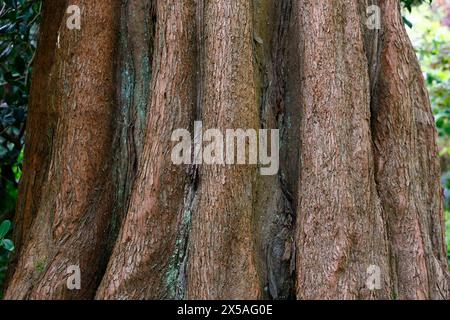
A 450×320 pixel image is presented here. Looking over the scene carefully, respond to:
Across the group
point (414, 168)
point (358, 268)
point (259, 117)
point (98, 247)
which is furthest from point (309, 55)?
point (98, 247)

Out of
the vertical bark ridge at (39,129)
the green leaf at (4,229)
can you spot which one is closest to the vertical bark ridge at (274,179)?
the vertical bark ridge at (39,129)

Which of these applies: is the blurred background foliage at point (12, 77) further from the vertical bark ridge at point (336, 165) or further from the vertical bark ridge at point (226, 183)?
the vertical bark ridge at point (336, 165)

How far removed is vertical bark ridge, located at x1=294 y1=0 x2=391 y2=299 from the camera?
3.16 metres

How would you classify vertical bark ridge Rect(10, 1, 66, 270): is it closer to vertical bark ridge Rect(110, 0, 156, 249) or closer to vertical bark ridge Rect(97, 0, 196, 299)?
vertical bark ridge Rect(110, 0, 156, 249)

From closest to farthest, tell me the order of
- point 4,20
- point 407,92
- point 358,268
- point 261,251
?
1. point 358,268
2. point 261,251
3. point 407,92
4. point 4,20

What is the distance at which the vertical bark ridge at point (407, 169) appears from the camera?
3.39 meters

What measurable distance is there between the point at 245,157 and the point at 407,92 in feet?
3.23

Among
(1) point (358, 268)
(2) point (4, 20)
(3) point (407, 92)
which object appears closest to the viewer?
(1) point (358, 268)

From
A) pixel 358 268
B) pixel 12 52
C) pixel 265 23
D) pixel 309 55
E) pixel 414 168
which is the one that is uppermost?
pixel 12 52

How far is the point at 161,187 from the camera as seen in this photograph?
11.1ft

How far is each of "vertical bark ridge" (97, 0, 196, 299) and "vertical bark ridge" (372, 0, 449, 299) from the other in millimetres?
994

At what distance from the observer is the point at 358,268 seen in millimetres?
3174

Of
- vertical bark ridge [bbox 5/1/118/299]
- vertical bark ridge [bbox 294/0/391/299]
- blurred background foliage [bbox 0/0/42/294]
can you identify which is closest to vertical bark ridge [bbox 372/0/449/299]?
vertical bark ridge [bbox 294/0/391/299]

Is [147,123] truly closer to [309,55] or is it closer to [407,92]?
[309,55]
